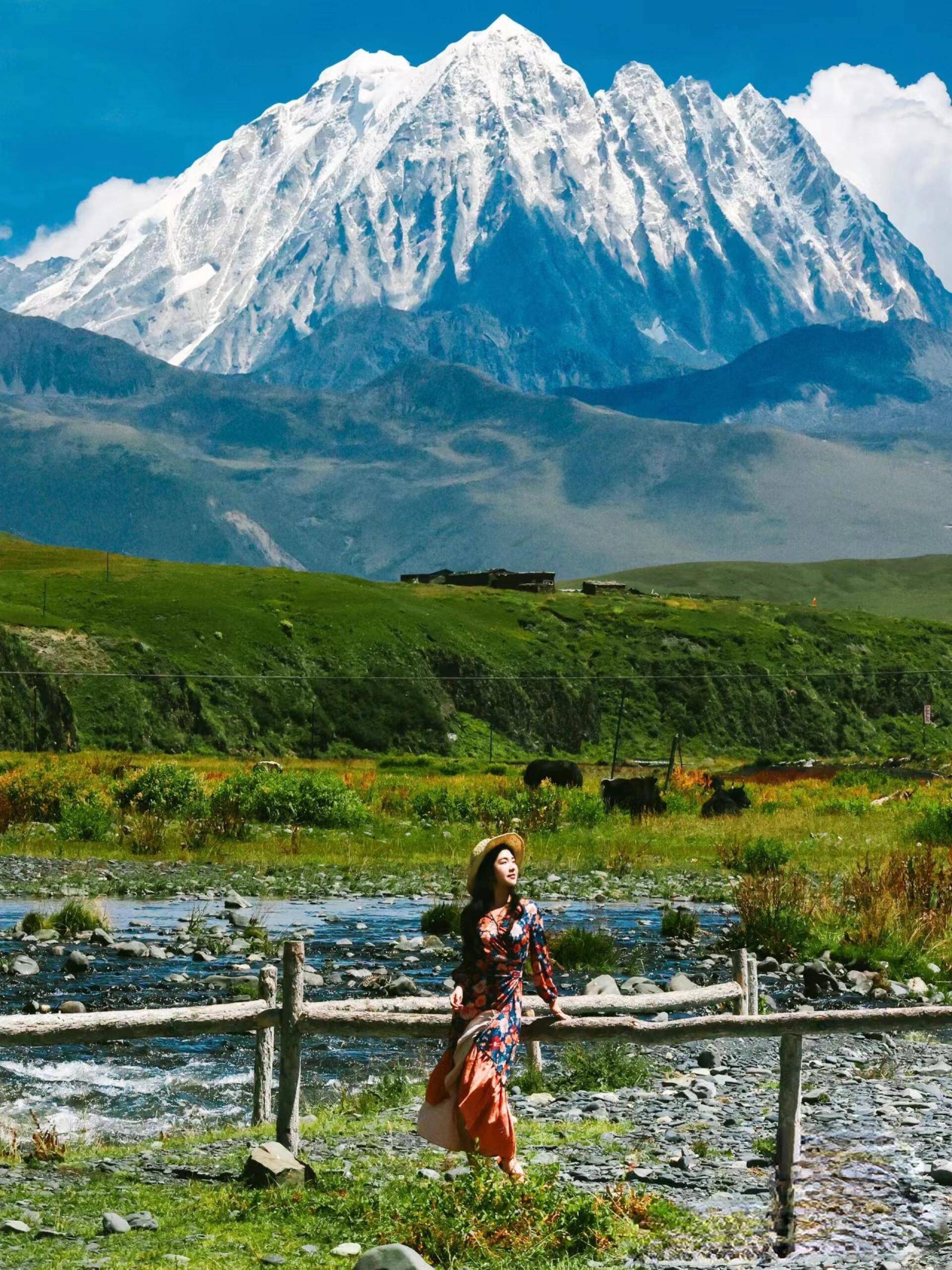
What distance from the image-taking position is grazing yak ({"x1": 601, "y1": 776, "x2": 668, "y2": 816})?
49.0 metres

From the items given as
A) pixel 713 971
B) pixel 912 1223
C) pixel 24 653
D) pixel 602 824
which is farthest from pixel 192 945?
pixel 24 653

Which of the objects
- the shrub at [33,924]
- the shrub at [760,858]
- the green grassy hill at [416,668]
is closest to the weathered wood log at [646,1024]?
the shrub at [33,924]

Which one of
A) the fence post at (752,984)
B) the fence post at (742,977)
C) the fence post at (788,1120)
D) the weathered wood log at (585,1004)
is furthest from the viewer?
the fence post at (752,984)

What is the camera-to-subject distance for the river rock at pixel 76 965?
21312mm

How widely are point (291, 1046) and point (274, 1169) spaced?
991 millimetres

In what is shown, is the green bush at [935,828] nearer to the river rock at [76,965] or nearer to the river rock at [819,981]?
the river rock at [819,981]

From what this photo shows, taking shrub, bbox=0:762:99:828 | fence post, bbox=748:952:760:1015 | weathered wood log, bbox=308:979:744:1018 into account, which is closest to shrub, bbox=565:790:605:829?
shrub, bbox=0:762:99:828

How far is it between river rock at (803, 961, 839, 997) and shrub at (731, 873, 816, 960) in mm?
1754

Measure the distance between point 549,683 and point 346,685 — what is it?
1792 centimetres

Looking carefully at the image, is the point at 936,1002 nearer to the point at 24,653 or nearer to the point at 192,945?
the point at 192,945

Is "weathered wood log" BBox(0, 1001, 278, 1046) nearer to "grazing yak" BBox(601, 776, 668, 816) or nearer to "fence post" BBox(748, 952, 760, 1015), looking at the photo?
"fence post" BBox(748, 952, 760, 1015)

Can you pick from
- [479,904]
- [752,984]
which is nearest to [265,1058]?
[479,904]

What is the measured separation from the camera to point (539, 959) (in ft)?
36.2

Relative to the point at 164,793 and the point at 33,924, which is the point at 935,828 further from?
the point at 33,924
